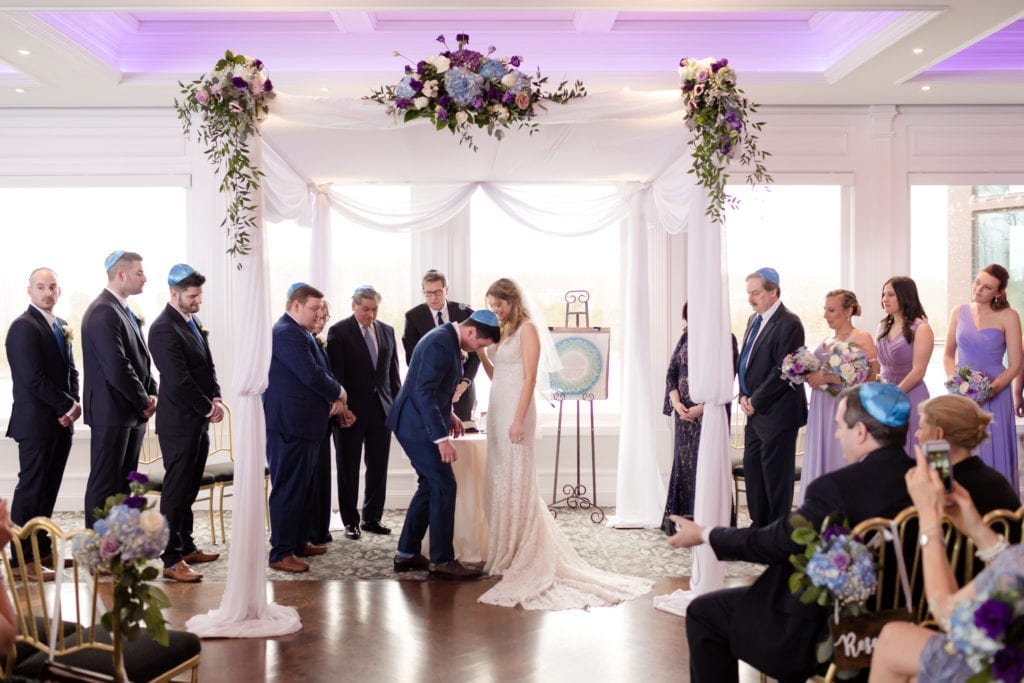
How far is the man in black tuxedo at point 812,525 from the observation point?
2770 mm

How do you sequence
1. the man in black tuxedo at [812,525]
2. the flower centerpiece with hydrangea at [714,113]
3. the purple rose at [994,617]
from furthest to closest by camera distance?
1. the flower centerpiece with hydrangea at [714,113]
2. the man in black tuxedo at [812,525]
3. the purple rose at [994,617]

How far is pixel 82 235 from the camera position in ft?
25.8

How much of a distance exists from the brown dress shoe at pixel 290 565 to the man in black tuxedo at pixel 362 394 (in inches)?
34.2

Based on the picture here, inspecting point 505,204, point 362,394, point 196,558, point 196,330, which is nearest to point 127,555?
point 196,330

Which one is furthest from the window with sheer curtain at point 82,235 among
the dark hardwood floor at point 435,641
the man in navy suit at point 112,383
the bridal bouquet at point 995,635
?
the bridal bouquet at point 995,635

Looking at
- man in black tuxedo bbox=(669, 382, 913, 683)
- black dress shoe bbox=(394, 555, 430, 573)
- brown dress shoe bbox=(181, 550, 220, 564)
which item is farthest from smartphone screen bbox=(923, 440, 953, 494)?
brown dress shoe bbox=(181, 550, 220, 564)

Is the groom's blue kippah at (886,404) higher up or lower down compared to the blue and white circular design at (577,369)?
lower down

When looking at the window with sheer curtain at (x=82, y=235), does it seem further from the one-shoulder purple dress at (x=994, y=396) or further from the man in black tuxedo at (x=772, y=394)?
the one-shoulder purple dress at (x=994, y=396)

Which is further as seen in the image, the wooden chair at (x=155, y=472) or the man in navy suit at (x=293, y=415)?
the wooden chair at (x=155, y=472)

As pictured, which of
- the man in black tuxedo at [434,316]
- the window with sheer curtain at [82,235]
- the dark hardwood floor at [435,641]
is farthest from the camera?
the window with sheer curtain at [82,235]

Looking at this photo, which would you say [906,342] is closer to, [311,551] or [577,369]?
[577,369]

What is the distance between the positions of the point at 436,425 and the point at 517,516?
721mm

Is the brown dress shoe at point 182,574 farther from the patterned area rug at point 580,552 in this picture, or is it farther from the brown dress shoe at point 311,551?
the brown dress shoe at point 311,551

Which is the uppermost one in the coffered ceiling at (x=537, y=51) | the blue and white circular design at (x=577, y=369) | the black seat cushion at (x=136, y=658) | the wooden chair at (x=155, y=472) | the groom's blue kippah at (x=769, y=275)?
the coffered ceiling at (x=537, y=51)
